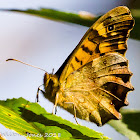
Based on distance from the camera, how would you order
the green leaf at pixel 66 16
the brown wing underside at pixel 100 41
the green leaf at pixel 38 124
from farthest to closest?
the brown wing underside at pixel 100 41 < the green leaf at pixel 66 16 < the green leaf at pixel 38 124

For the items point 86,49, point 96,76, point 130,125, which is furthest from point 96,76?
point 130,125

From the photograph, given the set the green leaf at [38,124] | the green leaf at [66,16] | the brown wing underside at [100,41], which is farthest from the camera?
the brown wing underside at [100,41]

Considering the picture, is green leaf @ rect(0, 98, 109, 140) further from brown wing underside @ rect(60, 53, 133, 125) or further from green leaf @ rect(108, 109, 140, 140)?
brown wing underside @ rect(60, 53, 133, 125)

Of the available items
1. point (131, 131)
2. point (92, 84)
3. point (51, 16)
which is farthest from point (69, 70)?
point (131, 131)

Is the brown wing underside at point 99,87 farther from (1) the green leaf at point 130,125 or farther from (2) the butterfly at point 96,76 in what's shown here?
(1) the green leaf at point 130,125

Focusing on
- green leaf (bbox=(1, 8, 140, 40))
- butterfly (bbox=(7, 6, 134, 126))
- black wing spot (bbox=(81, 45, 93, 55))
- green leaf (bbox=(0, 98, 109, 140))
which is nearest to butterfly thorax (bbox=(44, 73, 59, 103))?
butterfly (bbox=(7, 6, 134, 126))

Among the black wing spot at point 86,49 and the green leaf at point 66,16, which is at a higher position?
the green leaf at point 66,16

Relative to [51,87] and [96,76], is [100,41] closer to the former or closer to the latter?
[96,76]

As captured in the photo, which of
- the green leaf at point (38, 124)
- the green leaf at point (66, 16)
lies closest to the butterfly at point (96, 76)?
the green leaf at point (38, 124)
